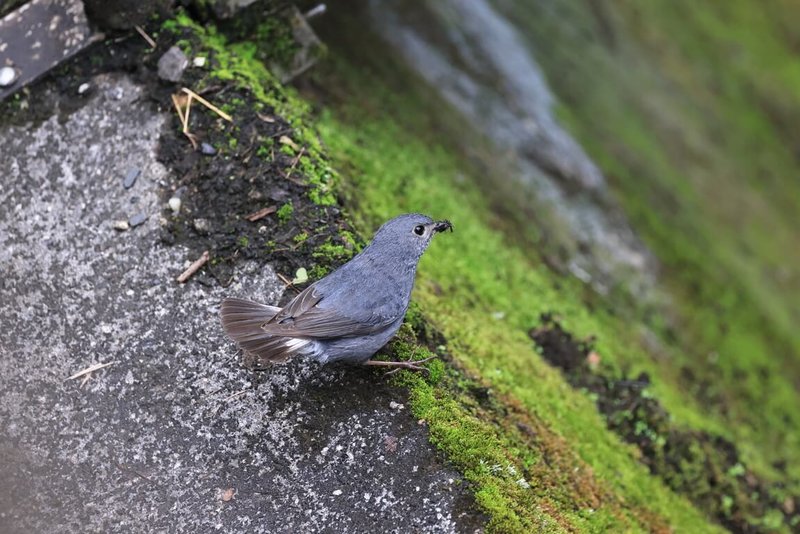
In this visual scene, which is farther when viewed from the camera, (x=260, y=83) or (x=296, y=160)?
(x=260, y=83)

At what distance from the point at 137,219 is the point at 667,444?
4.39m

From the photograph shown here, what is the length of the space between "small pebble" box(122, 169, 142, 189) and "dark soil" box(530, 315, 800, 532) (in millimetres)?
3363

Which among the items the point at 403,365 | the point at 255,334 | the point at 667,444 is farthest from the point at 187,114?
the point at 667,444

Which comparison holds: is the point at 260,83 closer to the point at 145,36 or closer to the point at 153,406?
the point at 145,36

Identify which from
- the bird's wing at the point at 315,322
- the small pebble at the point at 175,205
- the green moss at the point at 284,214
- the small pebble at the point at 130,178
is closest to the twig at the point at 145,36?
the small pebble at the point at 130,178

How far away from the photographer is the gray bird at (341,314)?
4023 mm

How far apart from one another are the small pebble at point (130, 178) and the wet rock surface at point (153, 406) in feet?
0.09

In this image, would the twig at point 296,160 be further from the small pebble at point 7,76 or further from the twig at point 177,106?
the small pebble at point 7,76

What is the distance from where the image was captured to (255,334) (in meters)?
4.01

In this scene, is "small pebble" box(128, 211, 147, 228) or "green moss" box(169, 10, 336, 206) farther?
"green moss" box(169, 10, 336, 206)

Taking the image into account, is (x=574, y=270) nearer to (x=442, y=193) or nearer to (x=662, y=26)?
(x=442, y=193)

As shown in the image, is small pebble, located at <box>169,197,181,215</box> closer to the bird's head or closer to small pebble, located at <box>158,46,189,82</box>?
small pebble, located at <box>158,46,189,82</box>

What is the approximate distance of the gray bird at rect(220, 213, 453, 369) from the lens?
4.02m

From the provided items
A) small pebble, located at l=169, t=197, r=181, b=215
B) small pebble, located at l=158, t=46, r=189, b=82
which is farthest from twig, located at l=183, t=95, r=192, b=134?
small pebble, located at l=169, t=197, r=181, b=215
